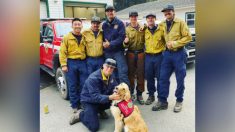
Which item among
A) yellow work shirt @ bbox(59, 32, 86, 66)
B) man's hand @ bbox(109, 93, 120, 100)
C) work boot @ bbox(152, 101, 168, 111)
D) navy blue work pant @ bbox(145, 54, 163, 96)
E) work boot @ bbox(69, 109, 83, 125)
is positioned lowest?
work boot @ bbox(69, 109, 83, 125)

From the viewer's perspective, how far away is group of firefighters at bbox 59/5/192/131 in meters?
3.63

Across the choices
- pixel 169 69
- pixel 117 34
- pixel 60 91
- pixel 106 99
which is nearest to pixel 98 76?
pixel 106 99

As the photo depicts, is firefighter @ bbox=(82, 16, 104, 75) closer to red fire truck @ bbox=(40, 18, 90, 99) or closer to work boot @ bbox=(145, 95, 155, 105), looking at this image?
red fire truck @ bbox=(40, 18, 90, 99)

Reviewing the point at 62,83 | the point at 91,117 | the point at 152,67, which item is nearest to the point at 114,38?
the point at 152,67

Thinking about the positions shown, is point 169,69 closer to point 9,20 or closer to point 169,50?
point 169,50

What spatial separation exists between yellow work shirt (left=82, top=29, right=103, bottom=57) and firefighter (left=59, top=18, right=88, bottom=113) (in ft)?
0.26

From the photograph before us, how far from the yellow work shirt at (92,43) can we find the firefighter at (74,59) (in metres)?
0.08

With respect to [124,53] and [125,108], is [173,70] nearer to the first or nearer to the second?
[124,53]

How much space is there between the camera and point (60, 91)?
489 centimetres

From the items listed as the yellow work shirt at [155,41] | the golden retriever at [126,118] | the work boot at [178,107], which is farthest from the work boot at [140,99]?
the golden retriever at [126,118]

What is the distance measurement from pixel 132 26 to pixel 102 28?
0.52 metres

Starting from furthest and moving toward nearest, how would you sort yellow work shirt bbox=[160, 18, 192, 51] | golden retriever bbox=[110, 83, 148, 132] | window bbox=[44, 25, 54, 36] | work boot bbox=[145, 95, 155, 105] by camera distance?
window bbox=[44, 25, 54, 36]
work boot bbox=[145, 95, 155, 105]
yellow work shirt bbox=[160, 18, 192, 51]
golden retriever bbox=[110, 83, 148, 132]

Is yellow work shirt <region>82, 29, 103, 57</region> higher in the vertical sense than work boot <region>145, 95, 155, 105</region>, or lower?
higher

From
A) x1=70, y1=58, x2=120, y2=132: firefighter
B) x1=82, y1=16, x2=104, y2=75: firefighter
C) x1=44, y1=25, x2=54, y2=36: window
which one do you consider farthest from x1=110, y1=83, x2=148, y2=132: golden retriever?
x1=44, y1=25, x2=54, y2=36: window
